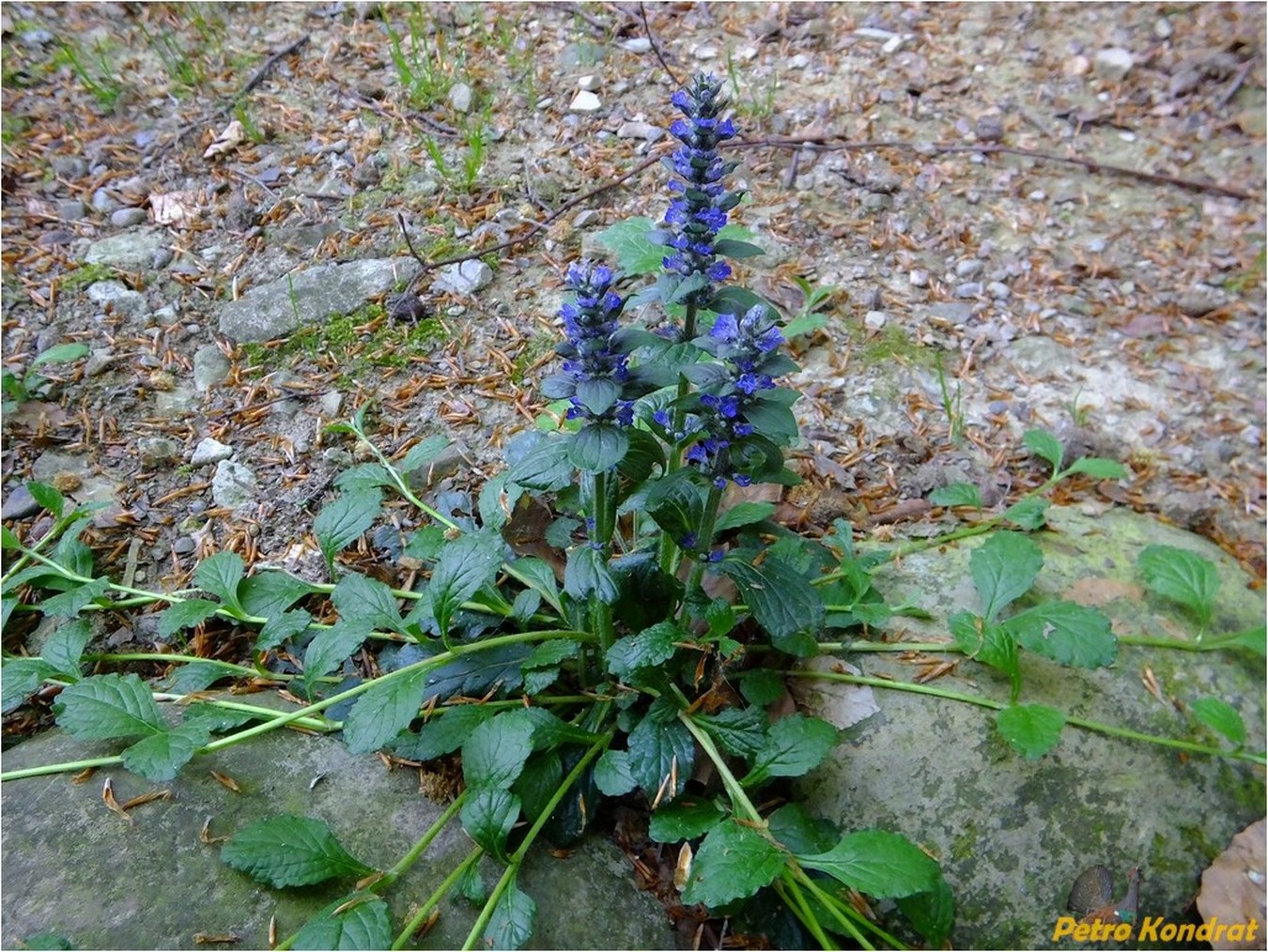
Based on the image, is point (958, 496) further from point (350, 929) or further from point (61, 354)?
point (61, 354)

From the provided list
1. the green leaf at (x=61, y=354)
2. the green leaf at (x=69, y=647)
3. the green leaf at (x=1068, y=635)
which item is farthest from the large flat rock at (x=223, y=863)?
the green leaf at (x=61, y=354)

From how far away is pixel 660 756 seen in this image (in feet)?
7.45

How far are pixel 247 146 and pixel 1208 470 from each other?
440 centimetres

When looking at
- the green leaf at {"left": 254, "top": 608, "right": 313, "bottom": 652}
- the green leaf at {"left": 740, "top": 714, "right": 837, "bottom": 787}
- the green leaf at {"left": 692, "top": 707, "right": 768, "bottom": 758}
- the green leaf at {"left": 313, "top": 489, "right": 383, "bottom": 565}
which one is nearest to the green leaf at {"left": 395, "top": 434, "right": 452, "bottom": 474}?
the green leaf at {"left": 313, "top": 489, "right": 383, "bottom": 565}

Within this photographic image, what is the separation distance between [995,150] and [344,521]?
370 centimetres

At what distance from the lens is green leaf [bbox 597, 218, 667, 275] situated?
8.34 feet

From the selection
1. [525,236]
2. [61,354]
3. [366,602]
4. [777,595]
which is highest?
[525,236]

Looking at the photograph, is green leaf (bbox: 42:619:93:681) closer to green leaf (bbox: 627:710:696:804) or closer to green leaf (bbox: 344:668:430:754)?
green leaf (bbox: 344:668:430:754)

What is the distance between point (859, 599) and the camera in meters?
2.61

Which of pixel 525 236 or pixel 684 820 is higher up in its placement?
pixel 525 236

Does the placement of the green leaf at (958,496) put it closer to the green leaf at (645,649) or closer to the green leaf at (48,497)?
the green leaf at (645,649)

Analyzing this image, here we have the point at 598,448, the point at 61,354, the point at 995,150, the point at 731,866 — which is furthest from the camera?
the point at 995,150

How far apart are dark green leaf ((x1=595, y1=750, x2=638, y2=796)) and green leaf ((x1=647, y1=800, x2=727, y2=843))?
0.36 ft

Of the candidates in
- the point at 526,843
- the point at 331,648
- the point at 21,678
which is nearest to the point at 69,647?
the point at 21,678
